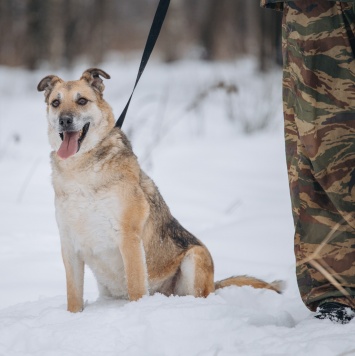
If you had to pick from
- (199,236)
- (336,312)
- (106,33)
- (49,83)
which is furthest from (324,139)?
(106,33)

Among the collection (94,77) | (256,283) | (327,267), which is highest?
Answer: (94,77)

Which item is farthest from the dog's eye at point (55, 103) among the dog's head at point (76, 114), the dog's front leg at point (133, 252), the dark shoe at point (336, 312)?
the dark shoe at point (336, 312)

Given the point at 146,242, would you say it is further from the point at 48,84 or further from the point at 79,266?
the point at 48,84

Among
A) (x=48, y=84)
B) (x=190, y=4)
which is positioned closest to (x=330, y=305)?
(x=48, y=84)

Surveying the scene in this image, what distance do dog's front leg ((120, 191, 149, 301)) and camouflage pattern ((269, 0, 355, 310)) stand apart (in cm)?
87

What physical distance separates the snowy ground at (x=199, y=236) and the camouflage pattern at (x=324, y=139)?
0.25m

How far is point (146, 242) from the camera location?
134 inches

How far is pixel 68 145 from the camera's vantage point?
3.40 meters

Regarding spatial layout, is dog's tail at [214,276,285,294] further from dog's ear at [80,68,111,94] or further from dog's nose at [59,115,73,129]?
Result: dog's ear at [80,68,111,94]

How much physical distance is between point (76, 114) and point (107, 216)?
0.63m

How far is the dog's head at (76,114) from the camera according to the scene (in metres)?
3.40

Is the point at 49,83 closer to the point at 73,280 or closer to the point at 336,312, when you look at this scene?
the point at 73,280

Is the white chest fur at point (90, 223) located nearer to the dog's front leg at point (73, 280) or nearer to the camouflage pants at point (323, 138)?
the dog's front leg at point (73, 280)

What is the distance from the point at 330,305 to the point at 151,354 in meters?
0.78
